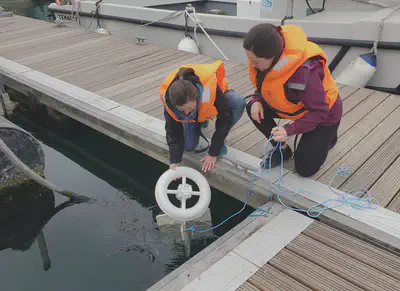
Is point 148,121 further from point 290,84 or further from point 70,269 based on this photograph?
point 290,84

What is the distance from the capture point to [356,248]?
7.75 feet

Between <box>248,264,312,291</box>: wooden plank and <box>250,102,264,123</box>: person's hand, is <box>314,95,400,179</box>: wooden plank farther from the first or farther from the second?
<box>248,264,312,291</box>: wooden plank

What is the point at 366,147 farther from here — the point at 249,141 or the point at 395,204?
the point at 249,141

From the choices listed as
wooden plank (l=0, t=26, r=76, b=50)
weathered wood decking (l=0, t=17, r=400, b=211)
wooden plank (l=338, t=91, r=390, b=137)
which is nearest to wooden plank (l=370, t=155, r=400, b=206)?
weathered wood decking (l=0, t=17, r=400, b=211)

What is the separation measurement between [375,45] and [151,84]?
282 centimetres

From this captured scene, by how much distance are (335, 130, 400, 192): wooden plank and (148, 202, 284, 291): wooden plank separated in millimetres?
585

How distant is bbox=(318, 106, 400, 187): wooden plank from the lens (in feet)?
9.84

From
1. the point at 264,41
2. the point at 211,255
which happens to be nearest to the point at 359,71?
the point at 264,41

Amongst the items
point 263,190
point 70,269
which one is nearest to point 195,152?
point 263,190

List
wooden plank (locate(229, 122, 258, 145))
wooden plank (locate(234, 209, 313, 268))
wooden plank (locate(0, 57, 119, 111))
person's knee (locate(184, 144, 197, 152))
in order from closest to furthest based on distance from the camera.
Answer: wooden plank (locate(234, 209, 313, 268)), person's knee (locate(184, 144, 197, 152)), wooden plank (locate(229, 122, 258, 145)), wooden plank (locate(0, 57, 119, 111))

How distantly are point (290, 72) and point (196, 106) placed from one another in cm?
73

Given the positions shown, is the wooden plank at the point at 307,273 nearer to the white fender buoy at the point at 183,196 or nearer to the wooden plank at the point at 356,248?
the wooden plank at the point at 356,248

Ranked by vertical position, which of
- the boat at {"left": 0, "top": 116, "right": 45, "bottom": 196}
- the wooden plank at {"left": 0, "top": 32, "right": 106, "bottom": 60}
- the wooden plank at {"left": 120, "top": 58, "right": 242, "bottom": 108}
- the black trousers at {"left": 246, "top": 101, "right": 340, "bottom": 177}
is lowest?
the boat at {"left": 0, "top": 116, "right": 45, "bottom": 196}

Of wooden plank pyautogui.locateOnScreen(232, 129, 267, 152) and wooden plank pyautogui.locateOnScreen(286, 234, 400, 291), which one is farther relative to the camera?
wooden plank pyautogui.locateOnScreen(232, 129, 267, 152)
